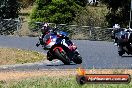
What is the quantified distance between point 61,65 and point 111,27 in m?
19.1

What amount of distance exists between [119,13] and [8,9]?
9.11m

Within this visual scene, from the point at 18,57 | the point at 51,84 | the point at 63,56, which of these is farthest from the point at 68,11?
the point at 51,84

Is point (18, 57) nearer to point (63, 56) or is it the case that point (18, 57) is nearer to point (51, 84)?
point (63, 56)

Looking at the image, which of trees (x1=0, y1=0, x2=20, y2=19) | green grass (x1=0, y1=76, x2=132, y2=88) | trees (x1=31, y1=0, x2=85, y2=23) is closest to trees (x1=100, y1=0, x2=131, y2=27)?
trees (x1=31, y1=0, x2=85, y2=23)

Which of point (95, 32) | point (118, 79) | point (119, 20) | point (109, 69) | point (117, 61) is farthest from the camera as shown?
point (119, 20)

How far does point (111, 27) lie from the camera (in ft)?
125

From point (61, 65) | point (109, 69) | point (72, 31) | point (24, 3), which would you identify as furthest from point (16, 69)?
point (24, 3)

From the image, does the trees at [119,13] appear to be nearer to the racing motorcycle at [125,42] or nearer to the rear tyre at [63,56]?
the racing motorcycle at [125,42]

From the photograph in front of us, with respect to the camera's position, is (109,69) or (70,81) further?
(109,69)

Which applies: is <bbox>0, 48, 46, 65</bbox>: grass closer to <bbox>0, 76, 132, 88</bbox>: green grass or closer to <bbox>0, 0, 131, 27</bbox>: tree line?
<bbox>0, 76, 132, 88</bbox>: green grass

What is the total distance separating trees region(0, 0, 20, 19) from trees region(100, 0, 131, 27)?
310 inches

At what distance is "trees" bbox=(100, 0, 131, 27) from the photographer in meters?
38.8

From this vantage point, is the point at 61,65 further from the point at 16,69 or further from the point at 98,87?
the point at 98,87

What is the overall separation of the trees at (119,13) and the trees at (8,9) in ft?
25.8
